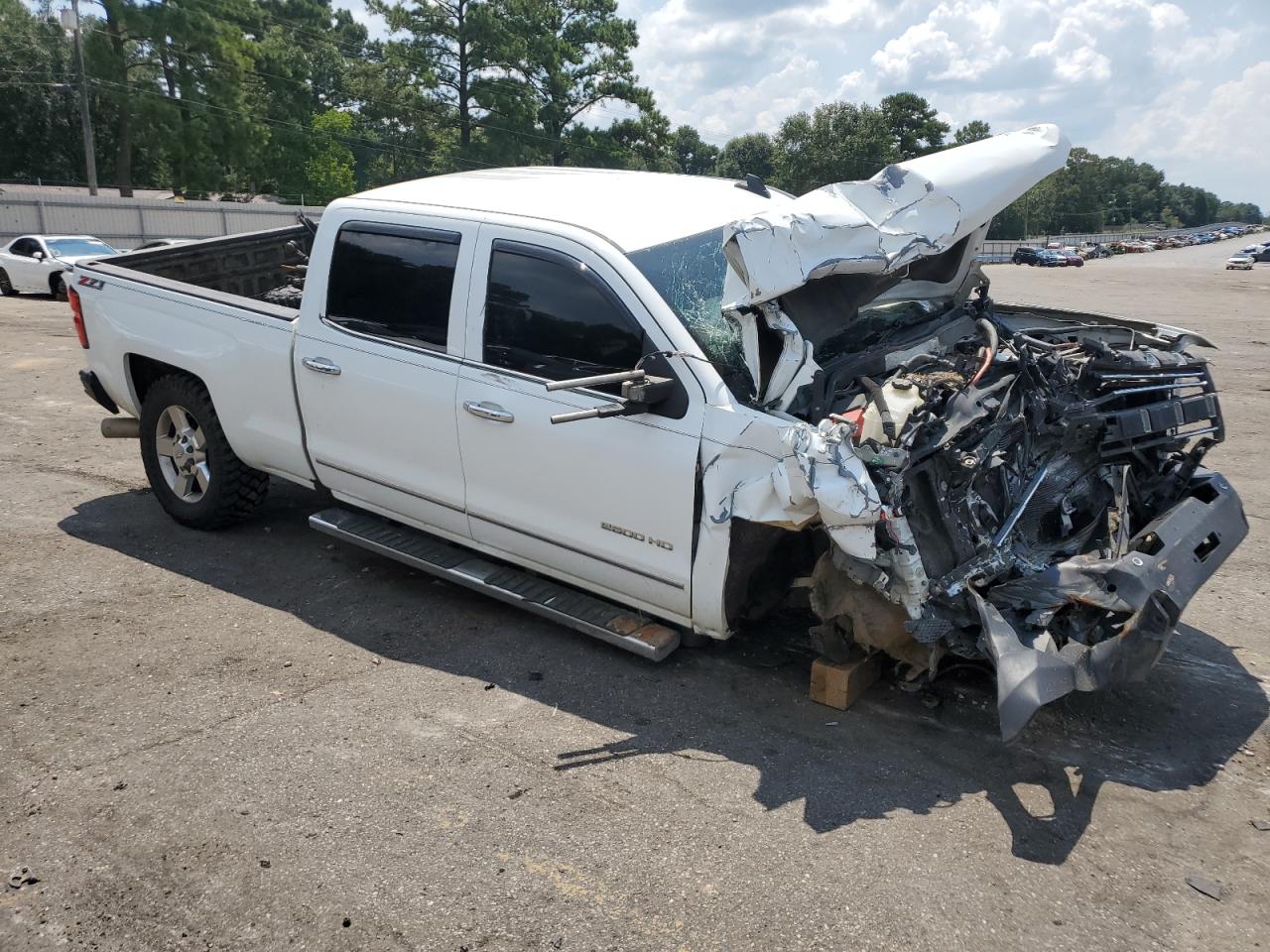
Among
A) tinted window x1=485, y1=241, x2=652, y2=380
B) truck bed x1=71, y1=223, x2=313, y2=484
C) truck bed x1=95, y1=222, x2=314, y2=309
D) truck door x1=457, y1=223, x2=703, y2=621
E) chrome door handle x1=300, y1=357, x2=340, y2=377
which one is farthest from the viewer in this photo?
truck bed x1=95, y1=222, x2=314, y2=309

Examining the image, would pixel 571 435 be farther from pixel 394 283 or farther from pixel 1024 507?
pixel 1024 507

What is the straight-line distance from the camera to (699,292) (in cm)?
424

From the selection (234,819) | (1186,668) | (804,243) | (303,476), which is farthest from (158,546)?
(1186,668)

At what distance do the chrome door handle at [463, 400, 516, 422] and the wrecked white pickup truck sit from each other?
1 centimetres

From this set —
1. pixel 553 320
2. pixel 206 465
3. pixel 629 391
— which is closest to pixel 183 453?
pixel 206 465

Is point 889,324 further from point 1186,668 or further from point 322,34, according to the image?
point 322,34

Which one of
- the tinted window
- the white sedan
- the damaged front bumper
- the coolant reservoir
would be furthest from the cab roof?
the white sedan

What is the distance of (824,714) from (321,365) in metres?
2.91

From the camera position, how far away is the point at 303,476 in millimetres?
5391

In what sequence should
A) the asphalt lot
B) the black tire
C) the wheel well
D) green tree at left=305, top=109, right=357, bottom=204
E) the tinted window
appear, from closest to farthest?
the asphalt lot, the tinted window, the black tire, the wheel well, green tree at left=305, top=109, right=357, bottom=204

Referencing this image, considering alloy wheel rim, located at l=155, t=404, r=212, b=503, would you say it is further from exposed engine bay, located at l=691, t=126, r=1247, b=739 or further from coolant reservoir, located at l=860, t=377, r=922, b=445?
coolant reservoir, located at l=860, t=377, r=922, b=445

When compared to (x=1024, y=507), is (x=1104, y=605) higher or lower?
lower

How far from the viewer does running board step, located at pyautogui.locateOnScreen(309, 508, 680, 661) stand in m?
4.27

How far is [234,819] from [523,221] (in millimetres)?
2627
